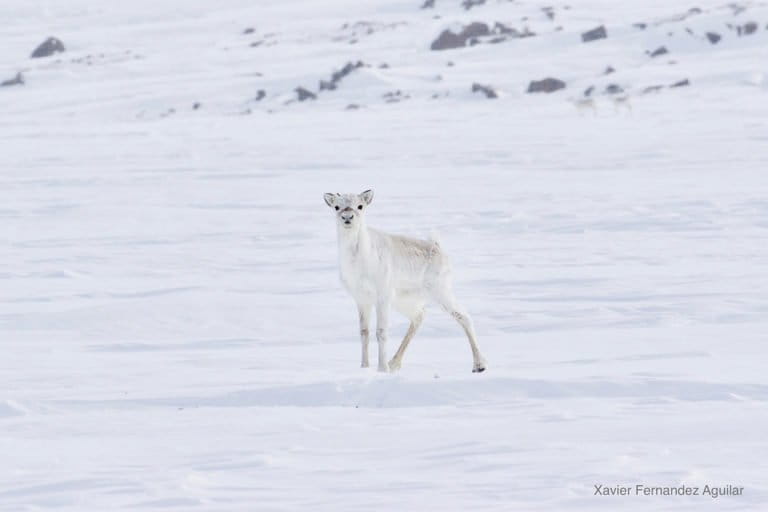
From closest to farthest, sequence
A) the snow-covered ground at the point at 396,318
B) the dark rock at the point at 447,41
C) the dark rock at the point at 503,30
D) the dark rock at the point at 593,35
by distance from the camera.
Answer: the snow-covered ground at the point at 396,318 < the dark rock at the point at 593,35 < the dark rock at the point at 447,41 < the dark rock at the point at 503,30

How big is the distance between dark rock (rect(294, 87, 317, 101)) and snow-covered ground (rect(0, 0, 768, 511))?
22.2 inches

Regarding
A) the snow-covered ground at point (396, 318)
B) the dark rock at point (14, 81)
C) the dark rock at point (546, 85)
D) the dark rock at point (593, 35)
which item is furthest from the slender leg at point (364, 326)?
the dark rock at point (14, 81)

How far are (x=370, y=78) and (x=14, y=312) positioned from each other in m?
26.8

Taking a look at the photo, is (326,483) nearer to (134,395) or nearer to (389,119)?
(134,395)

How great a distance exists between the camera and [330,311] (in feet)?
37.7

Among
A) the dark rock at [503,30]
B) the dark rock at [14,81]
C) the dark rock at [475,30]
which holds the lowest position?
the dark rock at [503,30]

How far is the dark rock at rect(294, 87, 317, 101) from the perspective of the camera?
120ft

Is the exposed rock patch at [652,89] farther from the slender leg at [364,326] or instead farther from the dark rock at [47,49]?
the slender leg at [364,326]

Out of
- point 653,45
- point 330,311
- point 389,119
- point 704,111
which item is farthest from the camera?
point 653,45

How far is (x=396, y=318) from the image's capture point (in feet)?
37.7

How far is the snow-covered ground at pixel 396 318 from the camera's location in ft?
18.8

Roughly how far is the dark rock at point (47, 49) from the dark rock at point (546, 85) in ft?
71.3

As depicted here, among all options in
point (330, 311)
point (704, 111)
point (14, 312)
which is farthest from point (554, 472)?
point (704, 111)

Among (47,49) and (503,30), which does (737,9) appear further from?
(47,49)
